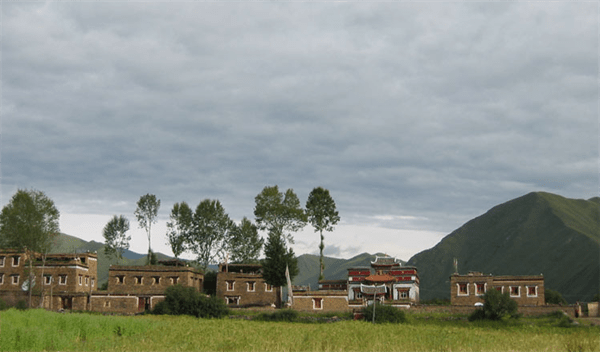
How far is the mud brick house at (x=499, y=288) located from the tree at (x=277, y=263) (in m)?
24.4

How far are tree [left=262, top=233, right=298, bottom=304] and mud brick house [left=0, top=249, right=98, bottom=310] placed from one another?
2581cm

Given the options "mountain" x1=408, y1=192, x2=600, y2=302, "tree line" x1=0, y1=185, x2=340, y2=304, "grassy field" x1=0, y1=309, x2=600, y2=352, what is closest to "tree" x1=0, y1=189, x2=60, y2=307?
"tree line" x1=0, y1=185, x2=340, y2=304

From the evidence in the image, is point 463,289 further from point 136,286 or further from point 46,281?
point 46,281

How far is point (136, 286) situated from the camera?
268 feet

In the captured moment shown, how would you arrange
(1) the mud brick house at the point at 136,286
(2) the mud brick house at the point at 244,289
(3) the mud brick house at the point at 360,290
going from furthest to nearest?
(2) the mud brick house at the point at 244,289 → (1) the mud brick house at the point at 136,286 → (3) the mud brick house at the point at 360,290

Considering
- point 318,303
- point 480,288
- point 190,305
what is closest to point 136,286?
point 190,305

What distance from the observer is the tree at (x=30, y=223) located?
7740 cm

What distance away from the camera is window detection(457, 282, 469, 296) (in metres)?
82.2

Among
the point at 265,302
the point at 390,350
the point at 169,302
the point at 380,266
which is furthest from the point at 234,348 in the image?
the point at 380,266

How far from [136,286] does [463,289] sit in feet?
157

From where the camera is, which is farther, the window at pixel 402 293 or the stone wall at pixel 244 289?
the window at pixel 402 293

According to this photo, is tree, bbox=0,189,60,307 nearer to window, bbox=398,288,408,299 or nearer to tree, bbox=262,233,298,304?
tree, bbox=262,233,298,304

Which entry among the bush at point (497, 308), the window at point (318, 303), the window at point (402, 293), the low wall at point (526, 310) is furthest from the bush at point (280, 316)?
the window at point (402, 293)

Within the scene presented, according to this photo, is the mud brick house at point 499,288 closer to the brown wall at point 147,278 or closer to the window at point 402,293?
the window at point 402,293
